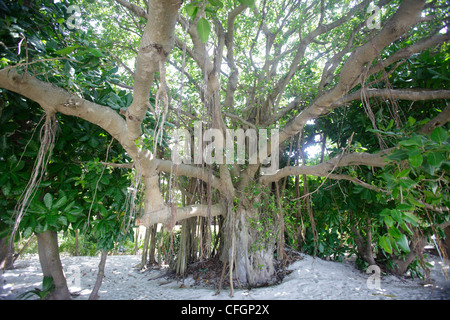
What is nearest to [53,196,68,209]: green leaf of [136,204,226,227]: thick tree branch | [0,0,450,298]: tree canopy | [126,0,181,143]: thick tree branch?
[0,0,450,298]: tree canopy

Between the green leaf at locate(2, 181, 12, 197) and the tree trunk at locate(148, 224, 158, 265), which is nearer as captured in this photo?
the green leaf at locate(2, 181, 12, 197)

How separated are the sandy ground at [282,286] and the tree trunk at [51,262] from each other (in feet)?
1.37

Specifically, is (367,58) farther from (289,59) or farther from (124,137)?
(289,59)

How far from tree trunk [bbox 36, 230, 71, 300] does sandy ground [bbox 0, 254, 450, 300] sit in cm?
42

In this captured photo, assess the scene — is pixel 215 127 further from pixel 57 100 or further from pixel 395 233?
pixel 395 233

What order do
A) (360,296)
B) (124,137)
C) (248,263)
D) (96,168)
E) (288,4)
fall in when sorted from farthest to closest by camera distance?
(288,4) → (248,263) → (360,296) → (96,168) → (124,137)

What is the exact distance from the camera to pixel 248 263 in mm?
3201

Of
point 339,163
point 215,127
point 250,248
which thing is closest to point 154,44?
point 215,127

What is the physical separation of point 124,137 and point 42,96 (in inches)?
23.5

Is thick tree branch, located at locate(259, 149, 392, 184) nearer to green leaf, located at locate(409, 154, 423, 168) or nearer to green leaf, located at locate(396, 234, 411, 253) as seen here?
green leaf, located at locate(409, 154, 423, 168)

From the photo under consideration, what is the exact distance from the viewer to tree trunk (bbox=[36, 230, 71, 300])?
2.52 m
